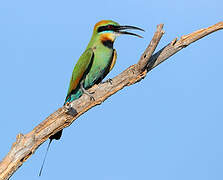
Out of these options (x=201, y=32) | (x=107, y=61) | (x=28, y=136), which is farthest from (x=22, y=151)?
(x=201, y=32)

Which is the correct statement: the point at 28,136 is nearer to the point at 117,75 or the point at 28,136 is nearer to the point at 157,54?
the point at 117,75

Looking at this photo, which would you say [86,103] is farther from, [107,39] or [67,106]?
[107,39]

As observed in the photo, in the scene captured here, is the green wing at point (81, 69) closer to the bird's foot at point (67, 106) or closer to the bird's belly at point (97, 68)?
the bird's belly at point (97, 68)

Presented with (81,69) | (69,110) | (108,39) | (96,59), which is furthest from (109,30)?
(69,110)

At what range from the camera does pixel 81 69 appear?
17.5 ft

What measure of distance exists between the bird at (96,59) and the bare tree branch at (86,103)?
1.50ft

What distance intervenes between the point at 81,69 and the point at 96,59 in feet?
0.87

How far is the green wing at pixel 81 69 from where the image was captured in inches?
209

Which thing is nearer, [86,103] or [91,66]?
[86,103]

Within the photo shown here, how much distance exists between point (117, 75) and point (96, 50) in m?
0.79

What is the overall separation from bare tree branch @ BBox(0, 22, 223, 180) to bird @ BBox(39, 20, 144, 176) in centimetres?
46

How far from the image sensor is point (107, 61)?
5.45m

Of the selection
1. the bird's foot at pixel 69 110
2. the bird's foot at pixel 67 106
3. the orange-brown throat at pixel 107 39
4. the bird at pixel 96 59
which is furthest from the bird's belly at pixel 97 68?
the bird's foot at pixel 67 106

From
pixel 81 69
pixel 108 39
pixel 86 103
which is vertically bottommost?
pixel 86 103
